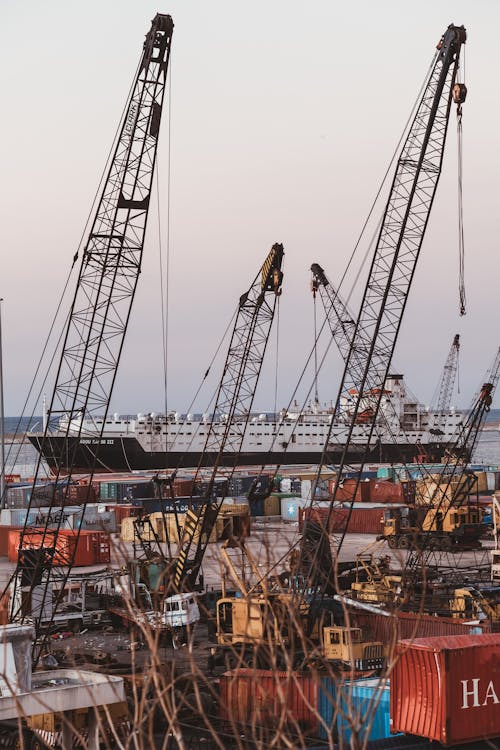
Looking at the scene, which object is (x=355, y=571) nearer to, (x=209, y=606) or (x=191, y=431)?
(x=209, y=606)

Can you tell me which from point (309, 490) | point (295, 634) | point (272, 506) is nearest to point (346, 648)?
point (295, 634)

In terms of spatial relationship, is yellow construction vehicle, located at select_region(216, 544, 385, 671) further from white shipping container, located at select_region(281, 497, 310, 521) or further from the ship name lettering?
white shipping container, located at select_region(281, 497, 310, 521)

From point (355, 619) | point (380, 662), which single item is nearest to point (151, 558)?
point (355, 619)

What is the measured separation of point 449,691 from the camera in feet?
92.4

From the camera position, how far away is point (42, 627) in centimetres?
4828

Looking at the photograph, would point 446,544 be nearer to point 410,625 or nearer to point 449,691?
point 410,625

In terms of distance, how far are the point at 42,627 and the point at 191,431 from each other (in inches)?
5895

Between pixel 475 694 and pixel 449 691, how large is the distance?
1015 millimetres

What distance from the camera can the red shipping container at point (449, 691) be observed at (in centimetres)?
2822

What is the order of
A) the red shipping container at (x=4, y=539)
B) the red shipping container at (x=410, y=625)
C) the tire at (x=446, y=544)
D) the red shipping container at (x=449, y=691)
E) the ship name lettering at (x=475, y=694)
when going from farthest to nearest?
the red shipping container at (x=4, y=539) → the tire at (x=446, y=544) → the red shipping container at (x=410, y=625) → the ship name lettering at (x=475, y=694) → the red shipping container at (x=449, y=691)

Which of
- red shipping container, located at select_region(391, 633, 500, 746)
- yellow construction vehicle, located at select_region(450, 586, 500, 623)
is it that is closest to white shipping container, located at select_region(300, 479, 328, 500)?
yellow construction vehicle, located at select_region(450, 586, 500, 623)

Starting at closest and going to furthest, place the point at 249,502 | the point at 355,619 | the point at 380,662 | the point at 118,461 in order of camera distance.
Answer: the point at 380,662
the point at 355,619
the point at 249,502
the point at 118,461

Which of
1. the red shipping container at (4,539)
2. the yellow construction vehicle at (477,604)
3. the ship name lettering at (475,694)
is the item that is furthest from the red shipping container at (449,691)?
the red shipping container at (4,539)

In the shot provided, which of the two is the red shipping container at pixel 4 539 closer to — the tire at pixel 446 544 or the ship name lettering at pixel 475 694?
the tire at pixel 446 544
